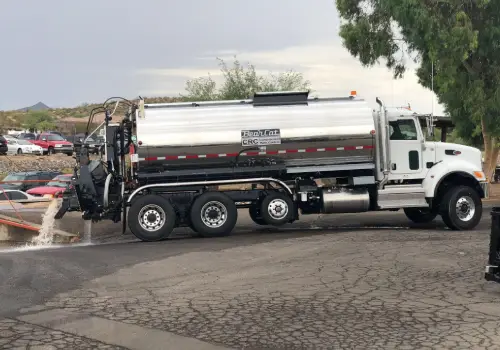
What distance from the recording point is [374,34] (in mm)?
25500

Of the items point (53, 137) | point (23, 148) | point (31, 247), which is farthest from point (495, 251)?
point (53, 137)

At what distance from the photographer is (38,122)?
9012 cm

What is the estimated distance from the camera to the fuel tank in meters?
14.8

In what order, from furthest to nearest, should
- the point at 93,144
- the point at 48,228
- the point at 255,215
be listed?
the point at 255,215
the point at 93,144
the point at 48,228

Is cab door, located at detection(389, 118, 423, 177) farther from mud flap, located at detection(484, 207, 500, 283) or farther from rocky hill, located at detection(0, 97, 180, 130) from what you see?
rocky hill, located at detection(0, 97, 180, 130)

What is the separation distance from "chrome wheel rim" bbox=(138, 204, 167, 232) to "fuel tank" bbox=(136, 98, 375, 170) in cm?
99

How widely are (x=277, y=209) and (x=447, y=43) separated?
972 centimetres

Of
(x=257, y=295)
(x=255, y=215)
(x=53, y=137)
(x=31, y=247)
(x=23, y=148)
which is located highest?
(x=53, y=137)

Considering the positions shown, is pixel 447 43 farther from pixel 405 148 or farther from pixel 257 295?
pixel 257 295

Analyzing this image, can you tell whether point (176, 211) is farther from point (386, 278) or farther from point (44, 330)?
point (44, 330)

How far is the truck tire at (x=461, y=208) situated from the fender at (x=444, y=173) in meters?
0.35

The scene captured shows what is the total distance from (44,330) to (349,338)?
10.5ft

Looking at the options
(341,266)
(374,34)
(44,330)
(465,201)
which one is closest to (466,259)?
(341,266)

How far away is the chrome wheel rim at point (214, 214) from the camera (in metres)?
14.9
